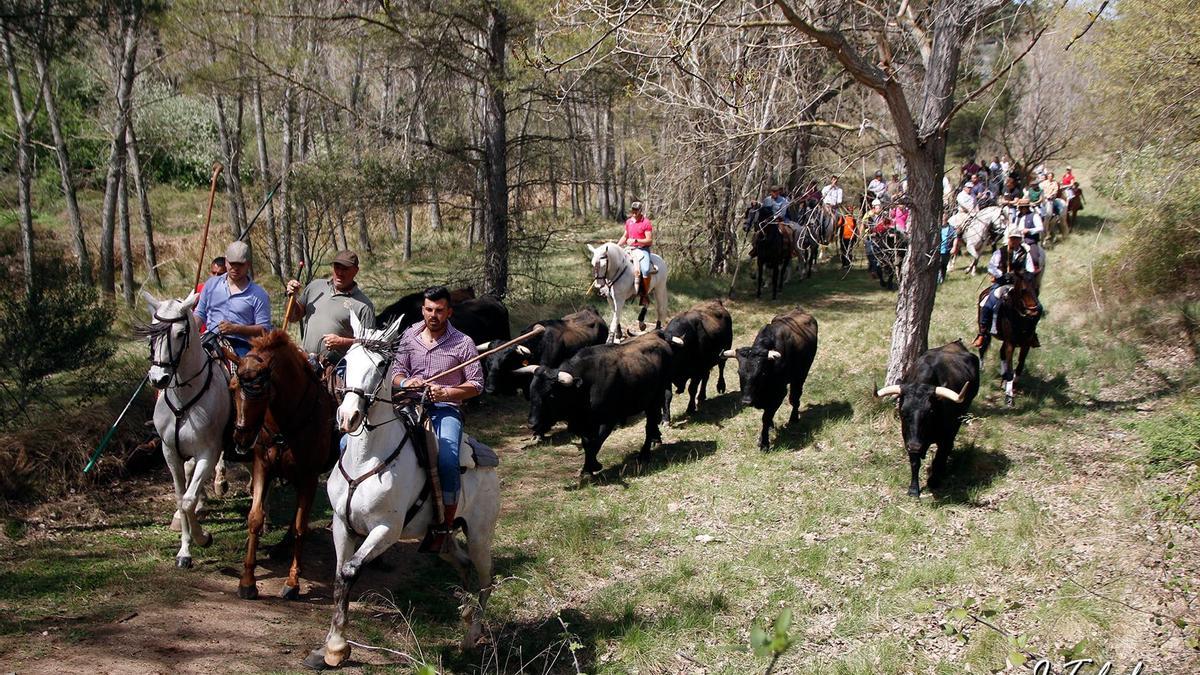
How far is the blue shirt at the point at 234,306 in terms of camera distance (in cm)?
776

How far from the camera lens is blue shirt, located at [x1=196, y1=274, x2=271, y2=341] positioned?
25.5 feet

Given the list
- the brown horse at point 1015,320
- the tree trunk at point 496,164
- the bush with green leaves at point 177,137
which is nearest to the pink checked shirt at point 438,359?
the brown horse at point 1015,320

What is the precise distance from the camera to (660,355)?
35.1 feet

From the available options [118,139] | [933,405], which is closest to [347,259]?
[933,405]

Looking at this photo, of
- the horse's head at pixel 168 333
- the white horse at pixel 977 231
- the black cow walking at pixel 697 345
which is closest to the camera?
the horse's head at pixel 168 333

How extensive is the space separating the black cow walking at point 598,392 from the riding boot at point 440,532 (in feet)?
11.4

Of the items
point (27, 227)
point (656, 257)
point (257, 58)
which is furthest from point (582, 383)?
point (27, 227)

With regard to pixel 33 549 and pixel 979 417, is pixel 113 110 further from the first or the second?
pixel 979 417

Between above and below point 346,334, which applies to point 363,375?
above

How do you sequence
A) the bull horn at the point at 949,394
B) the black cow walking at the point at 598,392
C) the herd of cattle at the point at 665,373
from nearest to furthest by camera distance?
the bull horn at the point at 949,394
the herd of cattle at the point at 665,373
the black cow walking at the point at 598,392

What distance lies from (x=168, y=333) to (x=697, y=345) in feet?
23.7

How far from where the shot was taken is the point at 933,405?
862 cm

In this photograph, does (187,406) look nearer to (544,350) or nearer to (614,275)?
Answer: (544,350)

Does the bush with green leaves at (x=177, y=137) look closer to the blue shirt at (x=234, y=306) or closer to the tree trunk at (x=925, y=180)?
the blue shirt at (x=234, y=306)
